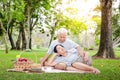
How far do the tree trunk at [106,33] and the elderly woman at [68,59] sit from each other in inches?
301

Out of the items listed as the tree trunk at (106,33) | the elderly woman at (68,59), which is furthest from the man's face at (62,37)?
the tree trunk at (106,33)

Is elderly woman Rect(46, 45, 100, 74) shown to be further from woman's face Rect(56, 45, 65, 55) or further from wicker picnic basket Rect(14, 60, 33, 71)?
wicker picnic basket Rect(14, 60, 33, 71)

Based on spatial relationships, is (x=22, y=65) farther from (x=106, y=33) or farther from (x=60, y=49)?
(x=106, y=33)

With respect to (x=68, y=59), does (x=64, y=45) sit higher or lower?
higher

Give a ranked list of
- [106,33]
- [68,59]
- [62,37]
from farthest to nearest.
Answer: [106,33]
[62,37]
[68,59]

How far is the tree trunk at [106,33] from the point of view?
1672 cm

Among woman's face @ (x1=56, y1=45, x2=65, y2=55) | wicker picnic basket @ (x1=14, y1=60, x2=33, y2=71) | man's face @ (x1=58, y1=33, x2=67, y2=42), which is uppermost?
man's face @ (x1=58, y1=33, x2=67, y2=42)

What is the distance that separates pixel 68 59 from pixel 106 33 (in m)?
8.06

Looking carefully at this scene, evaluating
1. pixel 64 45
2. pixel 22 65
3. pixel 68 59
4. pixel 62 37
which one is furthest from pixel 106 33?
pixel 22 65

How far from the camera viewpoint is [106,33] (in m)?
16.8

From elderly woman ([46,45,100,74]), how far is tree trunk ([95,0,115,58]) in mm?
7648

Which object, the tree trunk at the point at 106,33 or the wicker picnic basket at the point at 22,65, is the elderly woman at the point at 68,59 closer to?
the wicker picnic basket at the point at 22,65

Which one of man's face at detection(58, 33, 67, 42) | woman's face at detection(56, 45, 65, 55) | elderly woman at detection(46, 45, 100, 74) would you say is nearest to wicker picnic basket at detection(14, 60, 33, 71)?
elderly woman at detection(46, 45, 100, 74)

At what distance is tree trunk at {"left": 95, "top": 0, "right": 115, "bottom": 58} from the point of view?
16717 mm
